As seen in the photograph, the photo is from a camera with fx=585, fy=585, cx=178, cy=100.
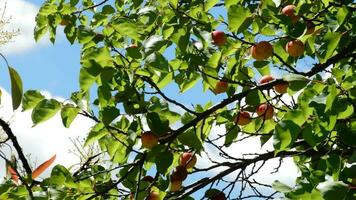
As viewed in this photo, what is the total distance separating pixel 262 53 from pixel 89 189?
3.02 feet

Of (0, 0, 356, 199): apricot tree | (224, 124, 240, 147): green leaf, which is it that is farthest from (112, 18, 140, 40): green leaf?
(224, 124, 240, 147): green leaf

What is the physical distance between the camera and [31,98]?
219cm

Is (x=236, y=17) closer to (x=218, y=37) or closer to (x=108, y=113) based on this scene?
(x=218, y=37)

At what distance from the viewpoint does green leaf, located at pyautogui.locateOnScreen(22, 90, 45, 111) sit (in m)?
2.18

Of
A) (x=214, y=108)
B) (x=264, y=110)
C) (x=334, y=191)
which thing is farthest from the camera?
(x=264, y=110)

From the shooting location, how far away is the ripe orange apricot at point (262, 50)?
2.45 m

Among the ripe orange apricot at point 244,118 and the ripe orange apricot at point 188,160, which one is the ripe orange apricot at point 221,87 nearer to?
the ripe orange apricot at point 244,118

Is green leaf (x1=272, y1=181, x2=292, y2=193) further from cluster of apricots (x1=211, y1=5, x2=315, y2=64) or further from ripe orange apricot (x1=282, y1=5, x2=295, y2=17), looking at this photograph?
ripe orange apricot (x1=282, y1=5, x2=295, y2=17)

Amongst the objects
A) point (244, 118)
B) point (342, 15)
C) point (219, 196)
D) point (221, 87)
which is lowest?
point (219, 196)

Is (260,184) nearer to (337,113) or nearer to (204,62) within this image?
(204,62)

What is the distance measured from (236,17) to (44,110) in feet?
2.61

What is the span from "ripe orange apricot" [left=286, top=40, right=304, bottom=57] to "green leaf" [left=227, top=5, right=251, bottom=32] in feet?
0.98

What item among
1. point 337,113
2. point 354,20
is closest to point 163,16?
point 354,20

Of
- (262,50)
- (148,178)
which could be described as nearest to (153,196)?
(148,178)
